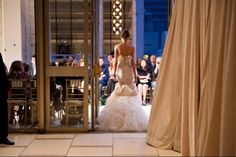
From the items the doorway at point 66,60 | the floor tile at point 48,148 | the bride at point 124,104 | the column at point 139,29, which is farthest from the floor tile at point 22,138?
the column at point 139,29

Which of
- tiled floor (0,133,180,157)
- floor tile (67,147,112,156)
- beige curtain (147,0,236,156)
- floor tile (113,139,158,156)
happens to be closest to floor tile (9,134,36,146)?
tiled floor (0,133,180,157)

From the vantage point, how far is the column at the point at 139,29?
11.0 meters

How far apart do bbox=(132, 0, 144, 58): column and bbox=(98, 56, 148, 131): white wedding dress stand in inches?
186

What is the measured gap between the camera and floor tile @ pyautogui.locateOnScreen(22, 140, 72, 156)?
457 cm

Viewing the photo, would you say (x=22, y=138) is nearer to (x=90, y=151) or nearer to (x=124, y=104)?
(x=90, y=151)

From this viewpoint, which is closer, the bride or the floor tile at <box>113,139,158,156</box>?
the floor tile at <box>113,139,158,156</box>

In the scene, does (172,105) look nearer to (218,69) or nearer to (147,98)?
(218,69)

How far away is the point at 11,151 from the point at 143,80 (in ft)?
14.7

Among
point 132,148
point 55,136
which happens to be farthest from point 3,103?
point 132,148

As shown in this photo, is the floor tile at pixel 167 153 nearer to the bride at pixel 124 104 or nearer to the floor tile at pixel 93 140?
the floor tile at pixel 93 140

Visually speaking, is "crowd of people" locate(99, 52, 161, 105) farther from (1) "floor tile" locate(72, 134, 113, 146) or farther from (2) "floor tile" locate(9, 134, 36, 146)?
(2) "floor tile" locate(9, 134, 36, 146)

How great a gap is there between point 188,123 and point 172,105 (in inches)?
23.2

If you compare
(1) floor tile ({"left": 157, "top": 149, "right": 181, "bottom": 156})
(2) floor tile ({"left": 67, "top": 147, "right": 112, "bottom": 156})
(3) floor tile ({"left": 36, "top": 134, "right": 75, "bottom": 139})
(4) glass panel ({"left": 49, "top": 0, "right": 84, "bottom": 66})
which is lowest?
(3) floor tile ({"left": 36, "top": 134, "right": 75, "bottom": 139})

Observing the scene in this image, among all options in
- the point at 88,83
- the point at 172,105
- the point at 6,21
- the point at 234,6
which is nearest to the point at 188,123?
the point at 172,105
